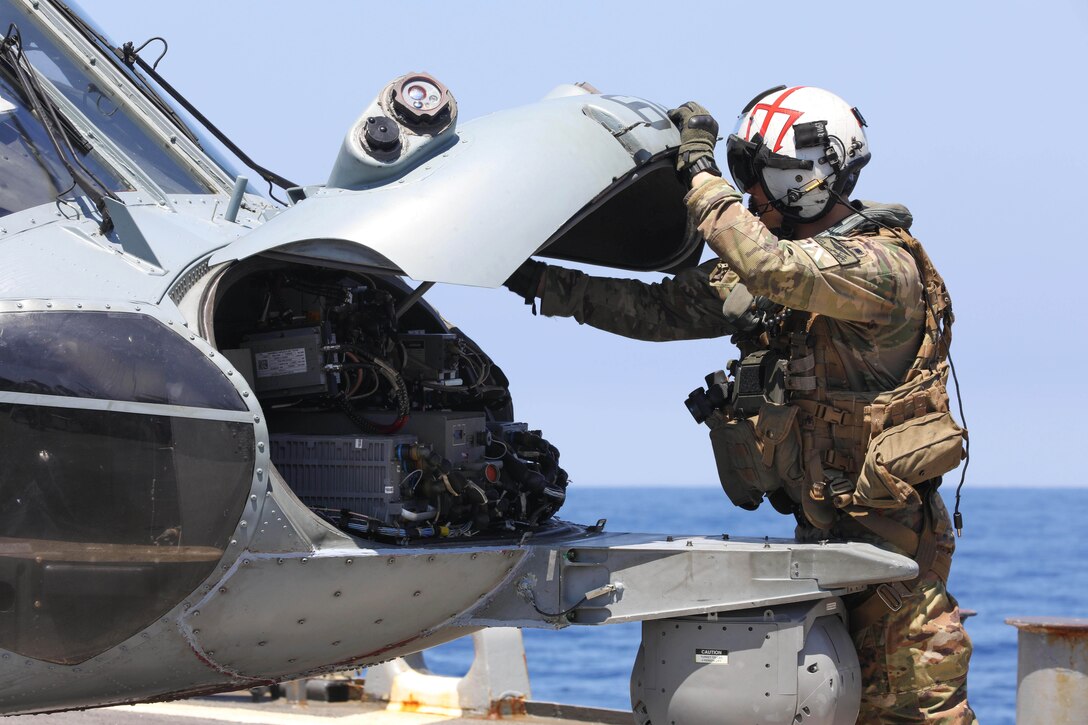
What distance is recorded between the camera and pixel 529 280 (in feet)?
19.3

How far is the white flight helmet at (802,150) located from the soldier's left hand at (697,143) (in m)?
0.21

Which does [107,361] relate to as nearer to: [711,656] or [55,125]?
[55,125]

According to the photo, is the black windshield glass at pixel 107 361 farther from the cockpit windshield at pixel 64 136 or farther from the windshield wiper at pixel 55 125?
the cockpit windshield at pixel 64 136

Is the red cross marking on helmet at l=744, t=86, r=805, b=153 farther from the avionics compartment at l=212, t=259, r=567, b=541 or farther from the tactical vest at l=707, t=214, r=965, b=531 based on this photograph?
the avionics compartment at l=212, t=259, r=567, b=541

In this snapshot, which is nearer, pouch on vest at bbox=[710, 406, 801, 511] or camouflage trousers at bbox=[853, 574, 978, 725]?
camouflage trousers at bbox=[853, 574, 978, 725]

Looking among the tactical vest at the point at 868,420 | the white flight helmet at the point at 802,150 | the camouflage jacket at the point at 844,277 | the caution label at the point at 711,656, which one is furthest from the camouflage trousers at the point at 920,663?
the white flight helmet at the point at 802,150

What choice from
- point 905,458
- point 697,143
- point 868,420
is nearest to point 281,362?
point 697,143

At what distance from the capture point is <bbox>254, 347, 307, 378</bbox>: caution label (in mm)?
5297

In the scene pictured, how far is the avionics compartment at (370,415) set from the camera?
5.23m

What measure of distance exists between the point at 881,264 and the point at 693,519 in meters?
96.4

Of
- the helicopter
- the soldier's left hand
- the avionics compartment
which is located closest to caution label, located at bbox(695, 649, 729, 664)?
the helicopter

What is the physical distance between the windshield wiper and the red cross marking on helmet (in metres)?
2.42

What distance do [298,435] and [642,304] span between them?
1543mm

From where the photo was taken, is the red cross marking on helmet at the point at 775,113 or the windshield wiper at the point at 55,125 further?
the red cross marking on helmet at the point at 775,113
